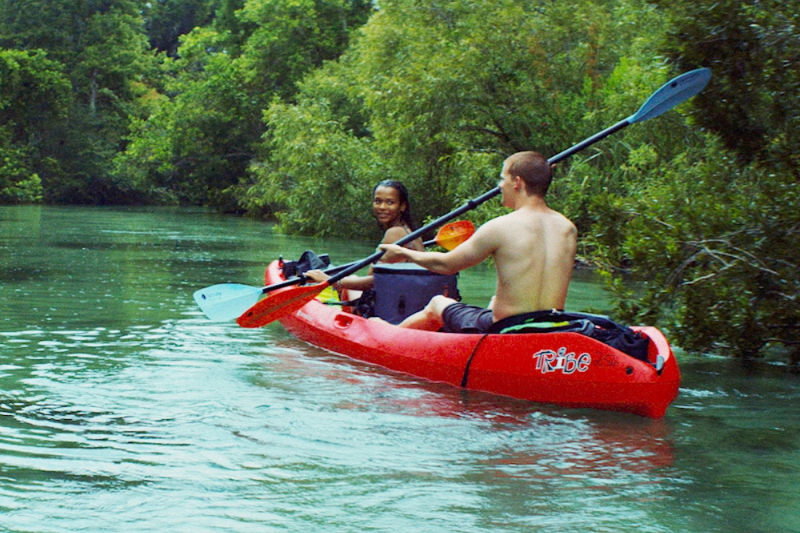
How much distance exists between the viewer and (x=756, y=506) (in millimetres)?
4148

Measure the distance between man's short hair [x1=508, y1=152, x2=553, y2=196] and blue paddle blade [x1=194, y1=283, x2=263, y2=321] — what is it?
8.45ft

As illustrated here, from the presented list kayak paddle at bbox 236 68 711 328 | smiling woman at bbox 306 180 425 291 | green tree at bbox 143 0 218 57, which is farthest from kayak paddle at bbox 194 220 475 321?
green tree at bbox 143 0 218 57

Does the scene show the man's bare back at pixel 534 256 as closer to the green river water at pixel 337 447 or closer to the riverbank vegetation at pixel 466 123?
the green river water at pixel 337 447

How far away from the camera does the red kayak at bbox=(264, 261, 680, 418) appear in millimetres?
5488

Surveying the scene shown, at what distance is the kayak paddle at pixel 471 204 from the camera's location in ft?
22.7

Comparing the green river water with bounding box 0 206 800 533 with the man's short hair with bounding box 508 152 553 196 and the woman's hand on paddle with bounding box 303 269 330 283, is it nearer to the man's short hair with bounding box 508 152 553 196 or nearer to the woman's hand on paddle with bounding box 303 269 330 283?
the woman's hand on paddle with bounding box 303 269 330 283

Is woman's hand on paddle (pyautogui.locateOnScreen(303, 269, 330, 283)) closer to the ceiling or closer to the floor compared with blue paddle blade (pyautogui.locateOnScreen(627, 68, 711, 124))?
closer to the floor

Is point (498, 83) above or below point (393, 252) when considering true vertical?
above

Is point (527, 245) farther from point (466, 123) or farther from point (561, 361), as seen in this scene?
point (466, 123)

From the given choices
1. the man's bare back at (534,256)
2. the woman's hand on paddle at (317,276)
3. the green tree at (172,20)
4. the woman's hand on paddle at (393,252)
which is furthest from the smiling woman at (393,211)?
the green tree at (172,20)

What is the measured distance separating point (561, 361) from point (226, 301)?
287 centimetres

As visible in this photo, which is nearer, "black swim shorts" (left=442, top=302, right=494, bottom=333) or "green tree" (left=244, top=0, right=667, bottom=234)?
"black swim shorts" (left=442, top=302, right=494, bottom=333)

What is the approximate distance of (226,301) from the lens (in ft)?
25.3

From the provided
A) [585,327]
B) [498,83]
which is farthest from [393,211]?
[498,83]
